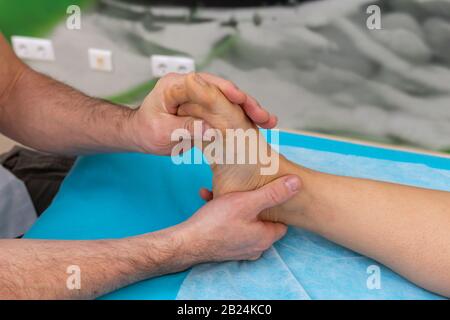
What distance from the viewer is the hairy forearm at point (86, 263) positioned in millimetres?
858

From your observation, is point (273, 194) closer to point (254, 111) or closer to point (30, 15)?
point (254, 111)

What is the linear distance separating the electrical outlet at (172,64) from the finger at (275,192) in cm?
96

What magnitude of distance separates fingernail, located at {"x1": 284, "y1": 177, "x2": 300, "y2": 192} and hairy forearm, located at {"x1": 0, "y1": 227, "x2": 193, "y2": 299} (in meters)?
0.26

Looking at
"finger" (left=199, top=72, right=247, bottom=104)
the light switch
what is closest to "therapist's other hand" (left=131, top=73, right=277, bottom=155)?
"finger" (left=199, top=72, right=247, bottom=104)

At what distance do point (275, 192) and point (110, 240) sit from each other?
0.36 meters

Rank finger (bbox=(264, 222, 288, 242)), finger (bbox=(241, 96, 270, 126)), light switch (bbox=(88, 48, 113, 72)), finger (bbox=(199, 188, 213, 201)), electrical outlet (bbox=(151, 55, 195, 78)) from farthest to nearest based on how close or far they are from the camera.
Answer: light switch (bbox=(88, 48, 113, 72)) < electrical outlet (bbox=(151, 55, 195, 78)) < finger (bbox=(199, 188, 213, 201)) < finger (bbox=(264, 222, 288, 242)) < finger (bbox=(241, 96, 270, 126))

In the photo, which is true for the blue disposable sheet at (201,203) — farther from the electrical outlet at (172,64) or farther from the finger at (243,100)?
the electrical outlet at (172,64)

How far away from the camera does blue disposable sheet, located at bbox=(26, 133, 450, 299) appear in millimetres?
1001

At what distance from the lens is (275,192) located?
0.99 metres

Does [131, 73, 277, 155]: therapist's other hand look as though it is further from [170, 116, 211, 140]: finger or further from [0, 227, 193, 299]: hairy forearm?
[0, 227, 193, 299]: hairy forearm

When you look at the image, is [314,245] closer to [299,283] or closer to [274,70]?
[299,283]

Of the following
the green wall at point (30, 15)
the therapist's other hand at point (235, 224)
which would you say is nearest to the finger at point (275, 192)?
the therapist's other hand at point (235, 224)

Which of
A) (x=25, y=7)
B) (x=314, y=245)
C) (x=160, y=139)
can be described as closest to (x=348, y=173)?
(x=314, y=245)
